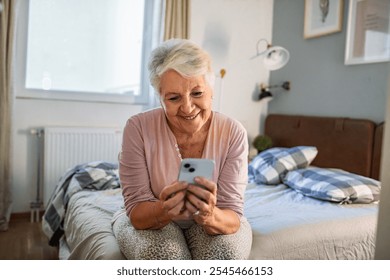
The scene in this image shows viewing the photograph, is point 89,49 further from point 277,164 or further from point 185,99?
point 185,99

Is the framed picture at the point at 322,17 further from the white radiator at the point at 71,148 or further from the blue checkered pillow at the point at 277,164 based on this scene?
the white radiator at the point at 71,148

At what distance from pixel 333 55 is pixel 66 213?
5.60 ft

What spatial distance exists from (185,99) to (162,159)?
0.16m

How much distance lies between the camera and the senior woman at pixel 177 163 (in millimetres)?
771

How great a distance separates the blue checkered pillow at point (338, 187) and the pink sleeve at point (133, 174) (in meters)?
0.89

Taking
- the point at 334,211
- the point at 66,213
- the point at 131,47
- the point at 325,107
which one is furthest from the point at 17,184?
the point at 325,107

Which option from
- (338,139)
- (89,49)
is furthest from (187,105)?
(89,49)

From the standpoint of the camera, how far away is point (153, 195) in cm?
86

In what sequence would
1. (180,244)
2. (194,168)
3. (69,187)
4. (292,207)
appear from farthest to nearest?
(69,187), (292,207), (180,244), (194,168)

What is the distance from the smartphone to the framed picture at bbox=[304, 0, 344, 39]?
5.60 feet

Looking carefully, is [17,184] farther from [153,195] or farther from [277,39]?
[277,39]

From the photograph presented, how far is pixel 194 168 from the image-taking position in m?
0.66

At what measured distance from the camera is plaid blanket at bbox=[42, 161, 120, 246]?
1.47 m

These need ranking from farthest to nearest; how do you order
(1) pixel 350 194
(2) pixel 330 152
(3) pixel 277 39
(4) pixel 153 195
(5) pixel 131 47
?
(3) pixel 277 39 → (5) pixel 131 47 → (2) pixel 330 152 → (1) pixel 350 194 → (4) pixel 153 195
